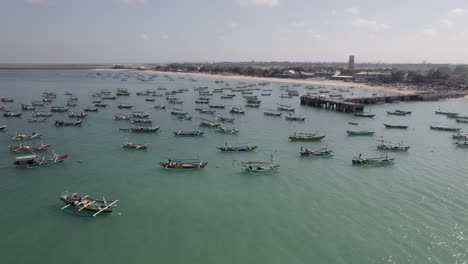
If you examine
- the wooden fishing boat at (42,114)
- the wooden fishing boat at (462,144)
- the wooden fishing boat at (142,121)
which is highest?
the wooden fishing boat at (42,114)

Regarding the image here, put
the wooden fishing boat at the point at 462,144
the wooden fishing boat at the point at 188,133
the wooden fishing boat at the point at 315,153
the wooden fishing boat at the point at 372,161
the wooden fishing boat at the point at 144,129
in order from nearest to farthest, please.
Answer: the wooden fishing boat at the point at 372,161, the wooden fishing boat at the point at 315,153, the wooden fishing boat at the point at 462,144, the wooden fishing boat at the point at 188,133, the wooden fishing boat at the point at 144,129

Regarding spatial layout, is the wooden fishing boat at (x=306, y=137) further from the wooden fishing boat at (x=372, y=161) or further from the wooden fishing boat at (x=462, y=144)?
the wooden fishing boat at (x=462, y=144)

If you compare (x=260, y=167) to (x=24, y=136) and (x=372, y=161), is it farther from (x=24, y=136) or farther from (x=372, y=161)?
(x=24, y=136)

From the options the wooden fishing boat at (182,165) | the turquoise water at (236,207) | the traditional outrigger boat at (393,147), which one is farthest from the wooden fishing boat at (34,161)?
the traditional outrigger boat at (393,147)

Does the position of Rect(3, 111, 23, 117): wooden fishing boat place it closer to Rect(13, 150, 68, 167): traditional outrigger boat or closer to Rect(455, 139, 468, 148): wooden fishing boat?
Rect(13, 150, 68, 167): traditional outrigger boat

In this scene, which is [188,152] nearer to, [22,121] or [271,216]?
[271,216]
